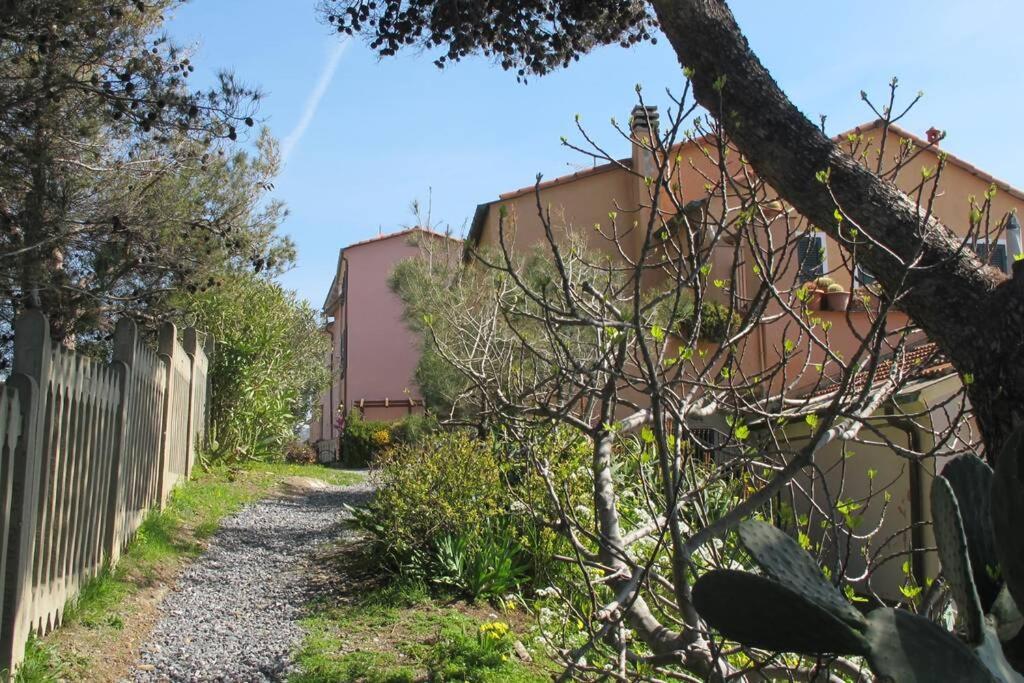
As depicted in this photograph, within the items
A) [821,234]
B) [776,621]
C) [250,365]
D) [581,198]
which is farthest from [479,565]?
[581,198]

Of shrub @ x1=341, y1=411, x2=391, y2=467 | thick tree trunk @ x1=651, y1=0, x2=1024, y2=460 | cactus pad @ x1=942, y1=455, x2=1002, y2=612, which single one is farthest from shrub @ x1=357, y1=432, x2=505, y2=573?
shrub @ x1=341, y1=411, x2=391, y2=467

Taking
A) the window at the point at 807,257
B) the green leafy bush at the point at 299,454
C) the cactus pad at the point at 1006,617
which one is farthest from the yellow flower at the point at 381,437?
the cactus pad at the point at 1006,617

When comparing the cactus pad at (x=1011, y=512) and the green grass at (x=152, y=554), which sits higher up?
the cactus pad at (x=1011, y=512)

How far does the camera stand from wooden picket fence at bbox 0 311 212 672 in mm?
4387

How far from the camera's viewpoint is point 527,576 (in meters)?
7.71

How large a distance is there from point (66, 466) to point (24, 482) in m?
1.05

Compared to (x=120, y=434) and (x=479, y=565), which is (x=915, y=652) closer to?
(x=479, y=565)

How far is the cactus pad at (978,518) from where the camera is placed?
2.44m

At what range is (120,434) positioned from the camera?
6.95 m

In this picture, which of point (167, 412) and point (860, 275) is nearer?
point (860, 275)

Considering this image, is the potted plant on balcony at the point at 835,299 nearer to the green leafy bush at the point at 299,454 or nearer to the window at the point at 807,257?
the window at the point at 807,257

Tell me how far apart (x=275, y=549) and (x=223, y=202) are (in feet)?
15.4

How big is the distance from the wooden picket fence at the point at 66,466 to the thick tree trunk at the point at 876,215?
3.49 m

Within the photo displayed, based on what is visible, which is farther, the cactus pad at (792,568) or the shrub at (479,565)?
the shrub at (479,565)
